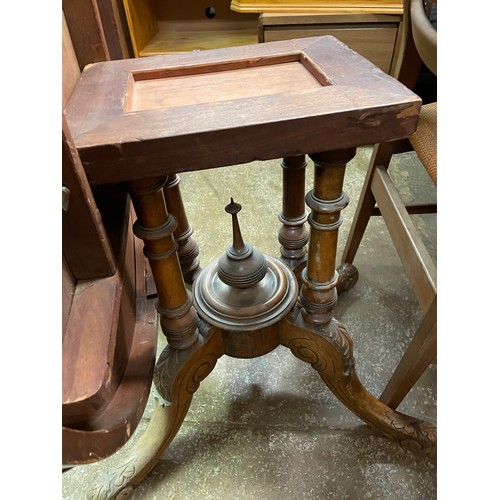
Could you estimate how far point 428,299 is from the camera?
74 centimetres

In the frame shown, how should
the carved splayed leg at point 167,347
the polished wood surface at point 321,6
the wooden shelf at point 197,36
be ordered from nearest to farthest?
the carved splayed leg at point 167,347 < the polished wood surface at point 321,6 < the wooden shelf at point 197,36

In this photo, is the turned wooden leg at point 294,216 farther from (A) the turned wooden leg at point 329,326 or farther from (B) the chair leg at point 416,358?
(B) the chair leg at point 416,358

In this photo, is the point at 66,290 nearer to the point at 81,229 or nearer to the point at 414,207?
the point at 81,229

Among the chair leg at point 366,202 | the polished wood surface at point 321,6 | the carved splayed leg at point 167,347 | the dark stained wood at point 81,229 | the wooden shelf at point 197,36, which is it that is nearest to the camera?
the dark stained wood at point 81,229

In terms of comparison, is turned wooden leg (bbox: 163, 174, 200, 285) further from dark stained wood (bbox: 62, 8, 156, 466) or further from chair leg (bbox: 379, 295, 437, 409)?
chair leg (bbox: 379, 295, 437, 409)

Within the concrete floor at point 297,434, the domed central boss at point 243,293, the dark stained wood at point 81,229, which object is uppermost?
the dark stained wood at point 81,229

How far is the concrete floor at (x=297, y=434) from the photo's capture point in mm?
862

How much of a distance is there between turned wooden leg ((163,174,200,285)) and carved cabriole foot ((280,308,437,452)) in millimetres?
271

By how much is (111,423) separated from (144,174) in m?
0.31

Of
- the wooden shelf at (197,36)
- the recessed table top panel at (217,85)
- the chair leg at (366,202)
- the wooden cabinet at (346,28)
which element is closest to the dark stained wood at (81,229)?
the recessed table top panel at (217,85)

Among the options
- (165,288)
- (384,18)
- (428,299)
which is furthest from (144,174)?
(384,18)

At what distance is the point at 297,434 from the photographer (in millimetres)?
940

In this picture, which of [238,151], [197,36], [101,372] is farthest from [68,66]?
[197,36]

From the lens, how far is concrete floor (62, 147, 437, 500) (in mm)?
862
